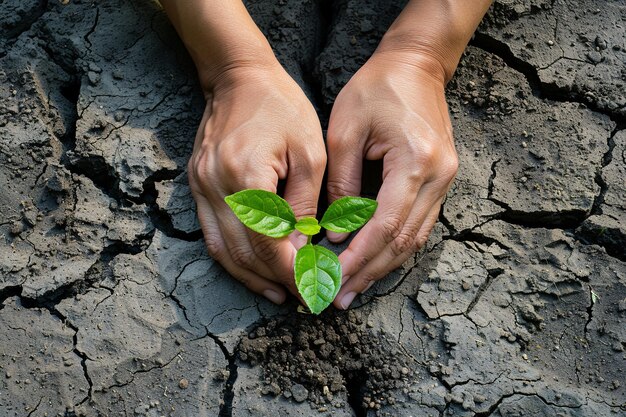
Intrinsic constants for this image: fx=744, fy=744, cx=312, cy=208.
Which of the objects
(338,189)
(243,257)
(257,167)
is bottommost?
(243,257)

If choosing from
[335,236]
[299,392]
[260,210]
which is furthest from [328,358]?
[260,210]

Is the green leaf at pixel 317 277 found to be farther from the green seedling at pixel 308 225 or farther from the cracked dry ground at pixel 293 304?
the cracked dry ground at pixel 293 304

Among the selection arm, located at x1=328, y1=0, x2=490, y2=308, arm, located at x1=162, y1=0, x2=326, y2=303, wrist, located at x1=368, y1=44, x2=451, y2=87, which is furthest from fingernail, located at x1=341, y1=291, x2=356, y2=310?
wrist, located at x1=368, y1=44, x2=451, y2=87

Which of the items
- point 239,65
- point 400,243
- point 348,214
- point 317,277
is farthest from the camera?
point 239,65

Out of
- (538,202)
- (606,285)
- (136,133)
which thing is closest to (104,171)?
(136,133)

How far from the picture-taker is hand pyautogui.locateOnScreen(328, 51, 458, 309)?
2.38 m

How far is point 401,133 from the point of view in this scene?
2.47 meters

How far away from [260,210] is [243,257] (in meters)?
0.24

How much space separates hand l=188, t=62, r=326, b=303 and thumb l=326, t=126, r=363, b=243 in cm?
7

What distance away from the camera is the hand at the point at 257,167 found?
238 cm

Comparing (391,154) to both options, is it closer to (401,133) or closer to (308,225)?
(401,133)

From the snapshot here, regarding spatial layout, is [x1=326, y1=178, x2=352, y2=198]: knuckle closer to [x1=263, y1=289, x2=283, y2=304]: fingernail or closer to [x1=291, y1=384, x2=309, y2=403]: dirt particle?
[x1=263, y1=289, x2=283, y2=304]: fingernail

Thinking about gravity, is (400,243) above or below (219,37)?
below

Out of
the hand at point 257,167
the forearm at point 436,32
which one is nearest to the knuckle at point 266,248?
the hand at point 257,167
